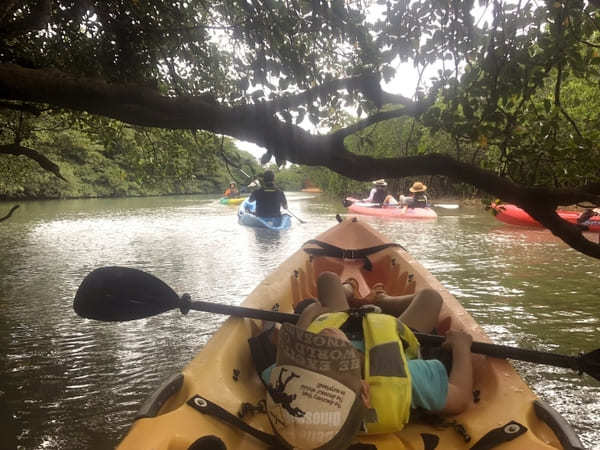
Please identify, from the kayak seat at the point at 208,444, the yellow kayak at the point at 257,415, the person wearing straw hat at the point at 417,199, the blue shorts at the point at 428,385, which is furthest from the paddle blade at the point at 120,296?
the person wearing straw hat at the point at 417,199

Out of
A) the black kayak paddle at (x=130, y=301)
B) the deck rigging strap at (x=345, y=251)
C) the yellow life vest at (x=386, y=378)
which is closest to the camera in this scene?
the yellow life vest at (x=386, y=378)

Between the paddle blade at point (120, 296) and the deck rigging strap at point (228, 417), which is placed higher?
the paddle blade at point (120, 296)

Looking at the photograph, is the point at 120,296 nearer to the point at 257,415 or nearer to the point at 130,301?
the point at 130,301

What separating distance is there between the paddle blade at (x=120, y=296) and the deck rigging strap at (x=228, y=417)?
1017 mm

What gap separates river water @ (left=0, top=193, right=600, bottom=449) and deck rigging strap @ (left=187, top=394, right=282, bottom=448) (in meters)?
1.10

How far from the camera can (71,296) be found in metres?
5.59

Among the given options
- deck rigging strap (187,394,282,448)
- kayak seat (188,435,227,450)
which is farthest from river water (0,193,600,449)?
kayak seat (188,435,227,450)

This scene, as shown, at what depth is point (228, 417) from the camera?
1826 mm

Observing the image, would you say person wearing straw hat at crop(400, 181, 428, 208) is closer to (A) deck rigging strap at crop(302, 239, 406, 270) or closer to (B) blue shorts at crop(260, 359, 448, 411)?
(A) deck rigging strap at crop(302, 239, 406, 270)

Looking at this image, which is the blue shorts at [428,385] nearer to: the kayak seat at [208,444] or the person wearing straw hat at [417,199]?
the kayak seat at [208,444]

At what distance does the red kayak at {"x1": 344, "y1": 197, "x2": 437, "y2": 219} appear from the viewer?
44.7 feet

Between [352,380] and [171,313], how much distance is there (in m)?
3.79

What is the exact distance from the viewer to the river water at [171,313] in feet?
9.64

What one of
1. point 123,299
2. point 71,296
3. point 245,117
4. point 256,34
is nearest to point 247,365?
point 123,299
